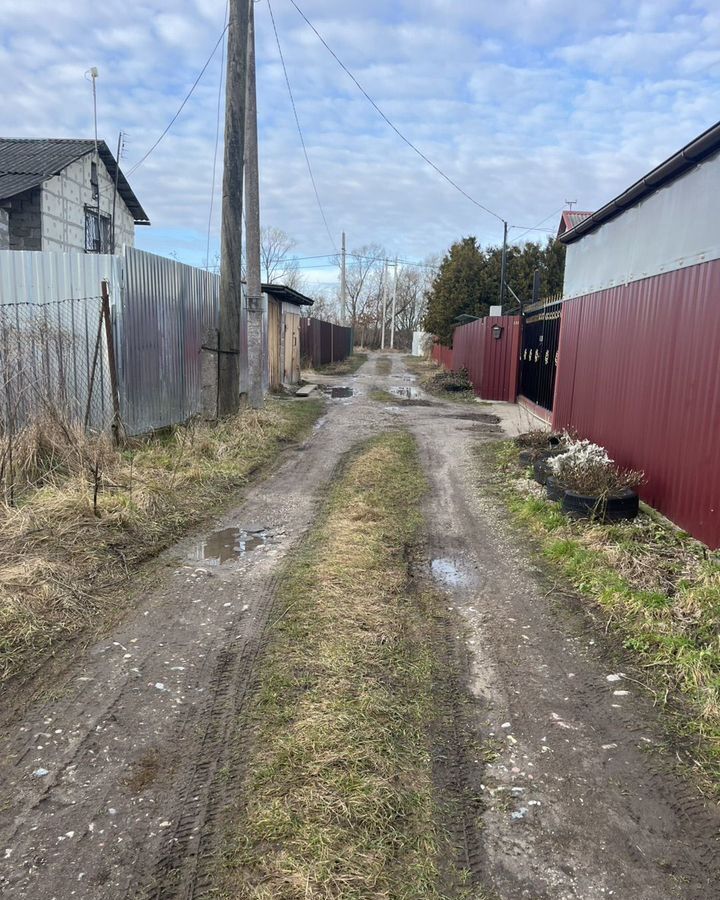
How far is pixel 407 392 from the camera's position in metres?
20.2

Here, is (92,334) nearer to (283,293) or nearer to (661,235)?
(661,235)

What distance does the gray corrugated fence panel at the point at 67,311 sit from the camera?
6.73 metres

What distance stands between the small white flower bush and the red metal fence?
1921cm

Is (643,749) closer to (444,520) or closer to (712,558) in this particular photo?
(712,558)

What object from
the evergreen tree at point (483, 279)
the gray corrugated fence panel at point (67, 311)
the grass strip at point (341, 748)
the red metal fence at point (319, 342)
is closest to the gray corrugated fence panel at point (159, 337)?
the gray corrugated fence panel at point (67, 311)

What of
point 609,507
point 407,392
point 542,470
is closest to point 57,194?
point 407,392

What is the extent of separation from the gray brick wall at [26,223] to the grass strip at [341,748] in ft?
45.2

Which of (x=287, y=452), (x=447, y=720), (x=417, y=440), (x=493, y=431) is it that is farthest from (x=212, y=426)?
(x=447, y=720)

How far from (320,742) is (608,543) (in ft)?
10.8

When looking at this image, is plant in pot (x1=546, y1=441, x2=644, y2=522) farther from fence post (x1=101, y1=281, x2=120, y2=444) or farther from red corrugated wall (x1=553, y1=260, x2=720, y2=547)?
fence post (x1=101, y1=281, x2=120, y2=444)

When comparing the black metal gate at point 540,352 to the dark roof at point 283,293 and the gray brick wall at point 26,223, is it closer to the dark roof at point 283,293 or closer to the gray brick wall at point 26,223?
the dark roof at point 283,293

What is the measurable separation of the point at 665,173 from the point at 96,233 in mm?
16623

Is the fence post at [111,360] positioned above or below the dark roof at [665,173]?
below

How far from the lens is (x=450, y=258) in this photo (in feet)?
113
